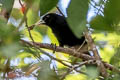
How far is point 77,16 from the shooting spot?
0.47 meters

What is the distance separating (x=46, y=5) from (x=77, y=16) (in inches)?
4.4

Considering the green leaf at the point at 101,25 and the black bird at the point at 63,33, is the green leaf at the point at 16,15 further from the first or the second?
the black bird at the point at 63,33

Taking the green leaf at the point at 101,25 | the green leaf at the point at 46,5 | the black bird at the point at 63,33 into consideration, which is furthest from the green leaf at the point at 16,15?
the black bird at the point at 63,33

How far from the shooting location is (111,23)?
0.45m

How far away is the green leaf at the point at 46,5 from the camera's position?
1.79 ft

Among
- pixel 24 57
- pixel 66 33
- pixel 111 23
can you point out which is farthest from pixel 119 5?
pixel 66 33

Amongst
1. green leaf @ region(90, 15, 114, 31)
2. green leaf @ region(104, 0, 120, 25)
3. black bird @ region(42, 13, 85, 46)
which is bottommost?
black bird @ region(42, 13, 85, 46)

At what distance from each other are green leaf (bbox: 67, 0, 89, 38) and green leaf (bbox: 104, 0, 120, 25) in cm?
5

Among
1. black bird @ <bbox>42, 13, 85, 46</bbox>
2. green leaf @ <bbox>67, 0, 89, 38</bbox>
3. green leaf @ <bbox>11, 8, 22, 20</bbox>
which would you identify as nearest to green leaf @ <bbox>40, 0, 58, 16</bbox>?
green leaf @ <bbox>67, 0, 89, 38</bbox>

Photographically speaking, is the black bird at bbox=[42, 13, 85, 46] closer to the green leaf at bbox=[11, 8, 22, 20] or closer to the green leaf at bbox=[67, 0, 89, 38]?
the green leaf at bbox=[11, 8, 22, 20]

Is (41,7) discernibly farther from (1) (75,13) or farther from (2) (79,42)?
(2) (79,42)

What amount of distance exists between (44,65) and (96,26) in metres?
Answer: 0.18

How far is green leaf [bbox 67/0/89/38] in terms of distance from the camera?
1.48ft

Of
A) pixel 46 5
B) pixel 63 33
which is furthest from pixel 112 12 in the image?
pixel 63 33
